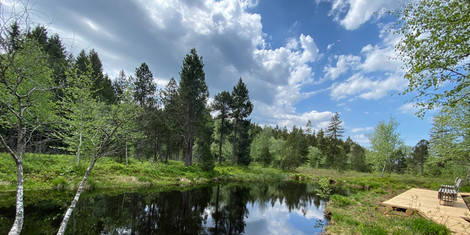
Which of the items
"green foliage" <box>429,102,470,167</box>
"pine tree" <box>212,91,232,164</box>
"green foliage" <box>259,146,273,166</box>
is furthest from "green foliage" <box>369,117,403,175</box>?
"pine tree" <box>212,91,232,164</box>

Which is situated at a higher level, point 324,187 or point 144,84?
point 144,84

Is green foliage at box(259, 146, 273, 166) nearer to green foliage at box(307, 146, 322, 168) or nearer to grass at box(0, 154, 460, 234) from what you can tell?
grass at box(0, 154, 460, 234)

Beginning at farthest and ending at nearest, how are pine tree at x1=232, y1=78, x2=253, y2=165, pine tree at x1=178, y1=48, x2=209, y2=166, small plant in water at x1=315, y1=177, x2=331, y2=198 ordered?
1. pine tree at x1=232, y1=78, x2=253, y2=165
2. pine tree at x1=178, y1=48, x2=209, y2=166
3. small plant in water at x1=315, y1=177, x2=331, y2=198

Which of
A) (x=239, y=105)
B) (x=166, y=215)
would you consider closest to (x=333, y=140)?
(x=239, y=105)

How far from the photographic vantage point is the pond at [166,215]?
8594 mm

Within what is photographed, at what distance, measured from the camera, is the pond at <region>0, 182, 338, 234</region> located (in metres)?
8.59

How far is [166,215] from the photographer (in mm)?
10945

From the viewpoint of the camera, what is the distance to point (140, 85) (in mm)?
29703

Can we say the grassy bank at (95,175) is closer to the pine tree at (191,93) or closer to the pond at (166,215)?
the pond at (166,215)

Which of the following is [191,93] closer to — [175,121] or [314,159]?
[175,121]

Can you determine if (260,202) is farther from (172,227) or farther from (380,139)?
(380,139)

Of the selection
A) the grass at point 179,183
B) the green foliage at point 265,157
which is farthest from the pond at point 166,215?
the green foliage at point 265,157

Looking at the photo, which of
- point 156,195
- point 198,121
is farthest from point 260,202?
point 198,121

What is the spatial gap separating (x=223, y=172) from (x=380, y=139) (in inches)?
1007
